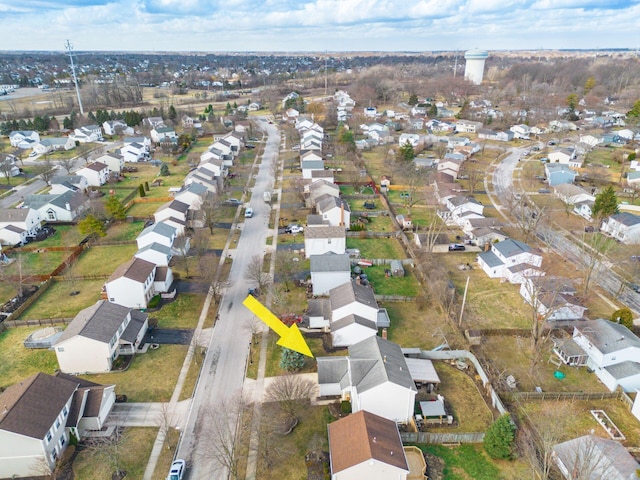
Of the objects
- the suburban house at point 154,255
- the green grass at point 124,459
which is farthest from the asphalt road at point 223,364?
the suburban house at point 154,255

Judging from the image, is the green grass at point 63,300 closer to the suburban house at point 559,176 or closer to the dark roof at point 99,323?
the dark roof at point 99,323

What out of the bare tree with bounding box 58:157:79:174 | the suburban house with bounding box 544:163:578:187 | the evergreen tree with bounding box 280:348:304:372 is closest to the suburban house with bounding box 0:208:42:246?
the bare tree with bounding box 58:157:79:174

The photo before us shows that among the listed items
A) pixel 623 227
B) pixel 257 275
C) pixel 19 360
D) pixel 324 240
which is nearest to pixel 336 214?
pixel 324 240

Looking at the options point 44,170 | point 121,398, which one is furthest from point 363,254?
point 44,170

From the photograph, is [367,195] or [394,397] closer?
[394,397]

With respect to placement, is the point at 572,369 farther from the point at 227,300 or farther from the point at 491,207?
the point at 491,207
